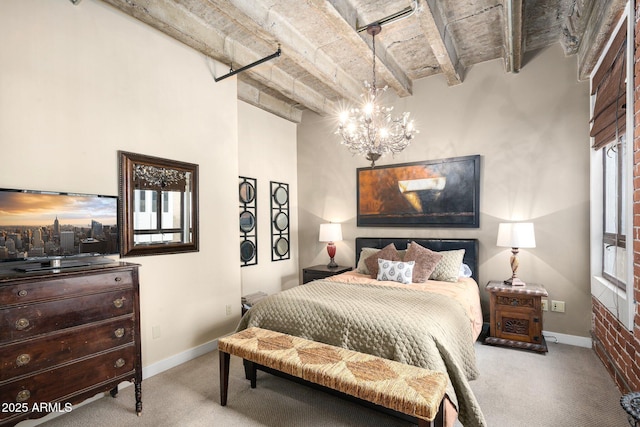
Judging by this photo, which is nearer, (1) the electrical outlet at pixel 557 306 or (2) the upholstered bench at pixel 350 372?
(2) the upholstered bench at pixel 350 372

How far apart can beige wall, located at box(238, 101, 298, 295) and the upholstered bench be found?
83.0 inches

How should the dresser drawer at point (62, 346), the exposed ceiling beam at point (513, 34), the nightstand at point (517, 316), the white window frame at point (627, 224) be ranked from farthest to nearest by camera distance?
the nightstand at point (517, 316) < the exposed ceiling beam at point (513, 34) < the white window frame at point (627, 224) < the dresser drawer at point (62, 346)

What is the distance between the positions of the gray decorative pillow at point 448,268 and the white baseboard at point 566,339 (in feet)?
3.96

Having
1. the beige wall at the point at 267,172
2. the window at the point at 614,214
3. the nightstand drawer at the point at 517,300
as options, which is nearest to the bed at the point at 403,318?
the nightstand drawer at the point at 517,300

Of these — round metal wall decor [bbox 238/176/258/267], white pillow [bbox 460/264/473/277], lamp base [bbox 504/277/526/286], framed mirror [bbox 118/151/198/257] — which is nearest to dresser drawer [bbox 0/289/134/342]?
framed mirror [bbox 118/151/198/257]

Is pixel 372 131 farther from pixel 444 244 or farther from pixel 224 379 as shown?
pixel 224 379

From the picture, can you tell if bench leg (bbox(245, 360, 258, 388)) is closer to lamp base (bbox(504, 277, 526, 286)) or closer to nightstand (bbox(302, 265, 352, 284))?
nightstand (bbox(302, 265, 352, 284))

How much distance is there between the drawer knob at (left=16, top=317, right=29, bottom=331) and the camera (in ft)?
6.01

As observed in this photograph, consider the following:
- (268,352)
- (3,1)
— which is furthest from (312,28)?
(268,352)

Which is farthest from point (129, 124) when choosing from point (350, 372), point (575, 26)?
point (575, 26)

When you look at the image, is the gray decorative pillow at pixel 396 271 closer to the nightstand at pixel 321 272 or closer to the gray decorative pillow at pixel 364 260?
the gray decorative pillow at pixel 364 260

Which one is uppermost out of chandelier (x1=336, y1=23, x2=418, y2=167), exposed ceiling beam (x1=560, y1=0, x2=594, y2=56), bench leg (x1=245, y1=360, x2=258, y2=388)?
exposed ceiling beam (x1=560, y1=0, x2=594, y2=56)

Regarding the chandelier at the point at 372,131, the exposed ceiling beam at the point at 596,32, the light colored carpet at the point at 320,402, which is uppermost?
the exposed ceiling beam at the point at 596,32

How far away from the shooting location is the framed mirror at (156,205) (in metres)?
2.72
